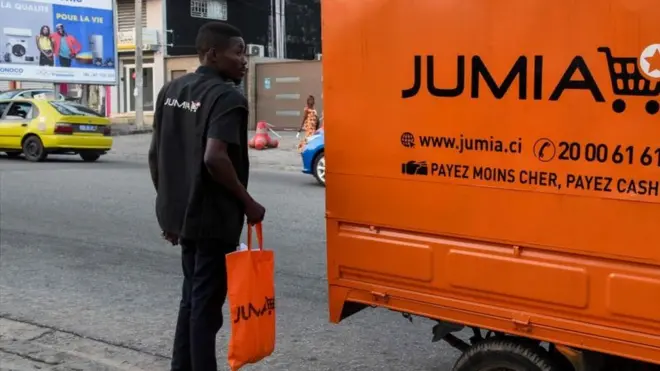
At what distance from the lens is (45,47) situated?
25.7m

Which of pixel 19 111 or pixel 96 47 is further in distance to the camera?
pixel 96 47

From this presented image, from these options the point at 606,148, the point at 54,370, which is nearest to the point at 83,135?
the point at 54,370

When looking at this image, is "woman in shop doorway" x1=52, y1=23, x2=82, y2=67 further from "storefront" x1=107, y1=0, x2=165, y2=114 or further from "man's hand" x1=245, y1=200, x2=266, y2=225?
"man's hand" x1=245, y1=200, x2=266, y2=225

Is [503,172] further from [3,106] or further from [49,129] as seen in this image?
[3,106]

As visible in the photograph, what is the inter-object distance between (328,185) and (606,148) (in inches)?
51.8

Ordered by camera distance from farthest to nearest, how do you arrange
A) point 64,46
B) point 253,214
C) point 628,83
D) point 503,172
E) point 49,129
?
point 64,46 < point 49,129 < point 253,214 < point 503,172 < point 628,83

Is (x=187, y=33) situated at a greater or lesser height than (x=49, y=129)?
greater

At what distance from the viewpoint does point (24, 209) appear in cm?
1009

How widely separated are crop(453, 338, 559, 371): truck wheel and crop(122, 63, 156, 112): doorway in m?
30.3

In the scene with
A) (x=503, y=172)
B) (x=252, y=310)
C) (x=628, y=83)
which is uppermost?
(x=628, y=83)

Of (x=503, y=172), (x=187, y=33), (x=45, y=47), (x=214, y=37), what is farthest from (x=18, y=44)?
(x=503, y=172)

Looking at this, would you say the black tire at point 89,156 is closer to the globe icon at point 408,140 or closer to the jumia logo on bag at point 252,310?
the jumia logo on bag at point 252,310

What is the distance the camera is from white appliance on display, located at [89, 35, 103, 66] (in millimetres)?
26625

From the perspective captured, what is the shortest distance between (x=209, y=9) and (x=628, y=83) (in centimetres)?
3254
